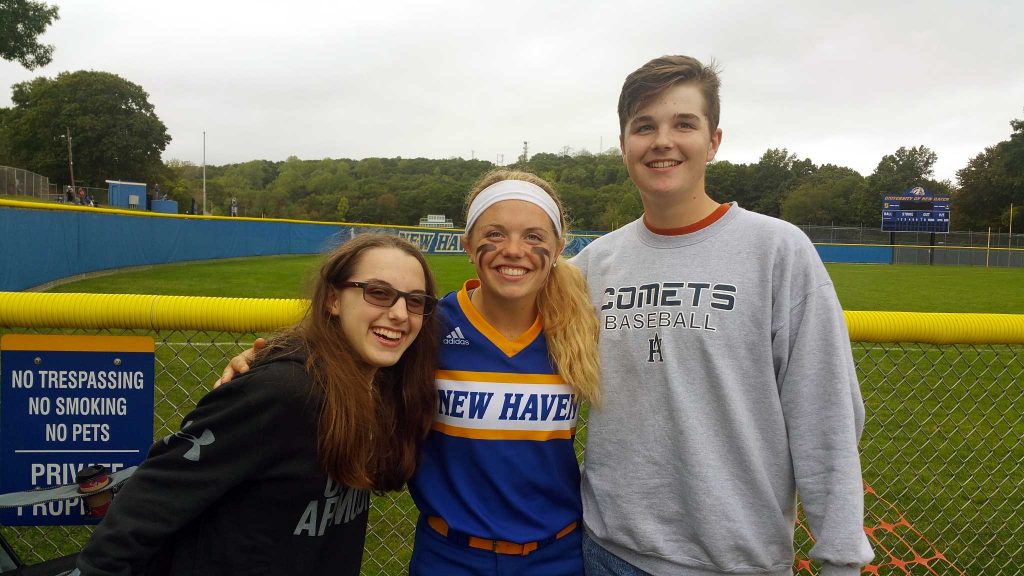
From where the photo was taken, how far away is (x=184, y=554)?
1635 millimetres

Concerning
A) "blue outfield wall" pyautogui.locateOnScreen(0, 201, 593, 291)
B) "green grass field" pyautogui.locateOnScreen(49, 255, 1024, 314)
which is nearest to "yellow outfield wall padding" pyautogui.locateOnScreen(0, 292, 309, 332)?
"blue outfield wall" pyautogui.locateOnScreen(0, 201, 593, 291)

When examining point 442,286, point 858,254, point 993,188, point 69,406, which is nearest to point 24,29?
point 442,286

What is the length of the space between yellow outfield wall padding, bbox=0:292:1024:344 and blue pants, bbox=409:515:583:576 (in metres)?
0.82

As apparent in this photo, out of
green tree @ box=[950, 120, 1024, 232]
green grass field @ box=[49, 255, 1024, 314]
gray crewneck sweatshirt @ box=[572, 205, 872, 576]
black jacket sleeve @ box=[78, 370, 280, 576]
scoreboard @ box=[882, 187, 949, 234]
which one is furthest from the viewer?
green tree @ box=[950, 120, 1024, 232]

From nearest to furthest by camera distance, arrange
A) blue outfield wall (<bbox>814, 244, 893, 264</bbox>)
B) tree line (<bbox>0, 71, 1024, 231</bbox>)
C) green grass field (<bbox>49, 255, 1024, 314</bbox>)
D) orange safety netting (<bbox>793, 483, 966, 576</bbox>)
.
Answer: orange safety netting (<bbox>793, 483, 966, 576</bbox>)
green grass field (<bbox>49, 255, 1024, 314</bbox>)
blue outfield wall (<bbox>814, 244, 893, 264</bbox>)
tree line (<bbox>0, 71, 1024, 231</bbox>)

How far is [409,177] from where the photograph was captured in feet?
256

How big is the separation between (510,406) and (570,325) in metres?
0.29

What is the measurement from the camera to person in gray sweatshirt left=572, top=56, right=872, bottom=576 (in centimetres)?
165

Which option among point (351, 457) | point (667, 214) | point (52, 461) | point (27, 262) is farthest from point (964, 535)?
point (27, 262)

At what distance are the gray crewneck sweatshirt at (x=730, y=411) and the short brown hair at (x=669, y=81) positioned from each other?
322 mm

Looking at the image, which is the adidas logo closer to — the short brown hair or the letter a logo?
the letter a logo

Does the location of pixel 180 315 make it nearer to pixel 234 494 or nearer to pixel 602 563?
pixel 234 494

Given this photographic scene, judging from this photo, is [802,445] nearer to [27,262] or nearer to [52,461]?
[52,461]

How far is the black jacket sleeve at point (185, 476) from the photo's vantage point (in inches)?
60.7
